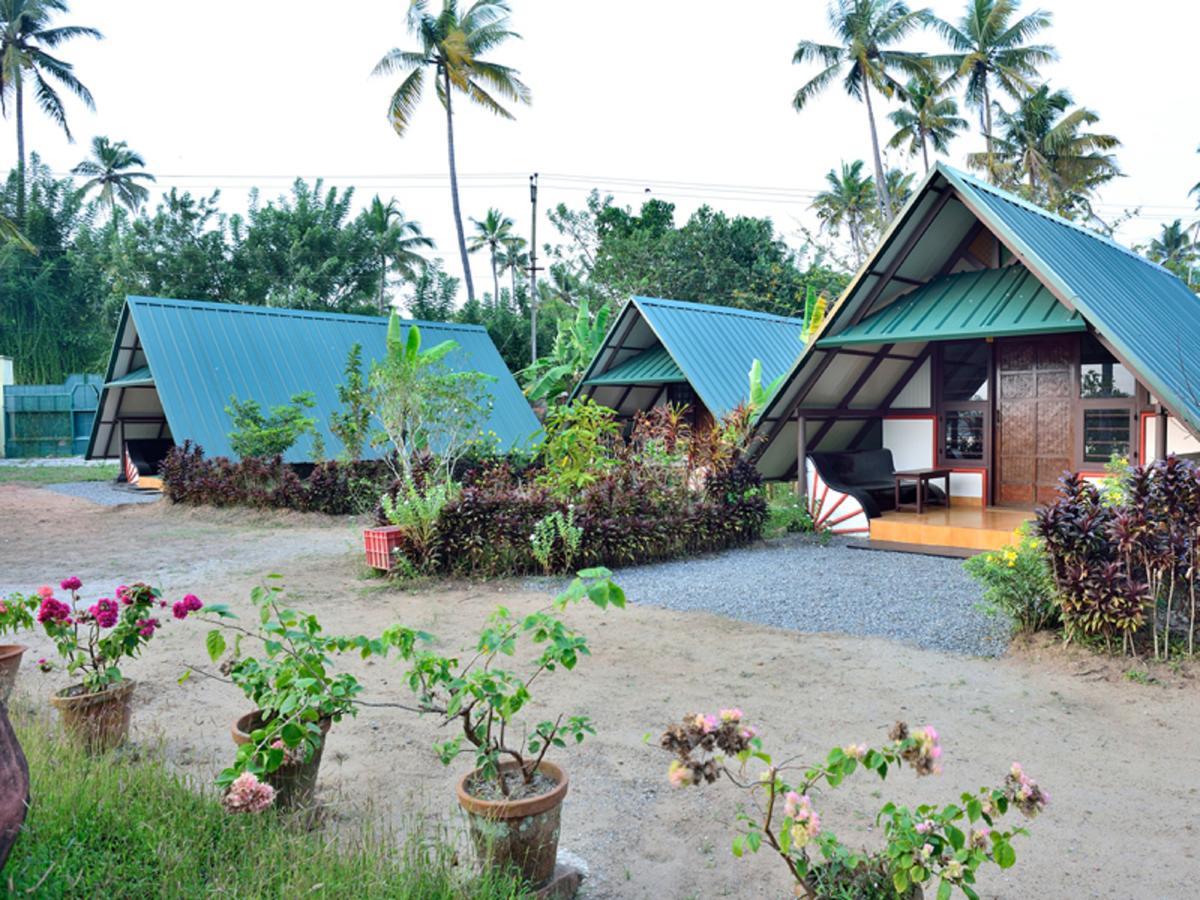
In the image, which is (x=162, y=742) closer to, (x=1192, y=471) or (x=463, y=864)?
(x=463, y=864)

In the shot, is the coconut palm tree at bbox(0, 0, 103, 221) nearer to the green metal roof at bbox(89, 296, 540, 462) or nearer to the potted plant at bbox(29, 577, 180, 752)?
the green metal roof at bbox(89, 296, 540, 462)

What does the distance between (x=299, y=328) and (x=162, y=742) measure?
1822cm

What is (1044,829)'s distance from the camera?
370cm

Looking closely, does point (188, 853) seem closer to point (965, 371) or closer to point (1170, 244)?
point (965, 371)

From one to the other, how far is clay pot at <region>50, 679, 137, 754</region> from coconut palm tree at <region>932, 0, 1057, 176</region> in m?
32.1

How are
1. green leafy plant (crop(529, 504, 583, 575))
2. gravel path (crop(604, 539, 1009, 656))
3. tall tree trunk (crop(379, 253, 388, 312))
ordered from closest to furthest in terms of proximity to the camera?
gravel path (crop(604, 539, 1009, 656))
green leafy plant (crop(529, 504, 583, 575))
tall tree trunk (crop(379, 253, 388, 312))

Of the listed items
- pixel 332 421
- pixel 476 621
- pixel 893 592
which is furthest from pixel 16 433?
pixel 893 592

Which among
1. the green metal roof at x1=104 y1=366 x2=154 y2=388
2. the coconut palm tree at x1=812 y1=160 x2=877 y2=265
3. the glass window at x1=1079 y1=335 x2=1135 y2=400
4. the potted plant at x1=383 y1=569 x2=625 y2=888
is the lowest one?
the potted plant at x1=383 y1=569 x2=625 y2=888

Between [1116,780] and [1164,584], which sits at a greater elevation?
[1164,584]

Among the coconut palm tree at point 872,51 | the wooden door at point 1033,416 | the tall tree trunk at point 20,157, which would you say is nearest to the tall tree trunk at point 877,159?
the coconut palm tree at point 872,51

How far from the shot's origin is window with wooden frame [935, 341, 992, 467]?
12.6m

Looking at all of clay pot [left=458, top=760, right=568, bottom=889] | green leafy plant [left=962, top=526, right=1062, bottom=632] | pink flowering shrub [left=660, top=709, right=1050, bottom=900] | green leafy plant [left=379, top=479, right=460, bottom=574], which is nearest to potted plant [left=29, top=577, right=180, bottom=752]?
clay pot [left=458, top=760, right=568, bottom=889]

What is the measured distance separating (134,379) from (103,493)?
2.98m

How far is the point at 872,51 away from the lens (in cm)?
3012
